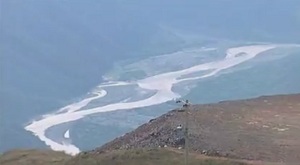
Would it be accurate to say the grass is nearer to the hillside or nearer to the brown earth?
the hillside

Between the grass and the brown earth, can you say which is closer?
the grass

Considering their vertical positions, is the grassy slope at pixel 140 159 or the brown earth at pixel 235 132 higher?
the brown earth at pixel 235 132

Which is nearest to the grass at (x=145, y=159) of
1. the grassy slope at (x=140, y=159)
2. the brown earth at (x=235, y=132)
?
the grassy slope at (x=140, y=159)

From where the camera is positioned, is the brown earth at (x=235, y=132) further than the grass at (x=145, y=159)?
Yes

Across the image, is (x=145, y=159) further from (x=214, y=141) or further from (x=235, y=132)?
(x=235, y=132)

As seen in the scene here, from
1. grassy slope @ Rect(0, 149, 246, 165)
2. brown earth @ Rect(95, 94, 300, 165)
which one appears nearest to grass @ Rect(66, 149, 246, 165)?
grassy slope @ Rect(0, 149, 246, 165)

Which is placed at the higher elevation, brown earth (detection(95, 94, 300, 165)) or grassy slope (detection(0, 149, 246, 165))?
brown earth (detection(95, 94, 300, 165))

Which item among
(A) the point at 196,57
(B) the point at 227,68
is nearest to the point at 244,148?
(B) the point at 227,68

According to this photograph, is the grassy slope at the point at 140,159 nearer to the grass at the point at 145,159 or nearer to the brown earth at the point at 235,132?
the grass at the point at 145,159

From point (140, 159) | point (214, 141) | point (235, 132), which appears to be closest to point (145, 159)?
point (140, 159)
